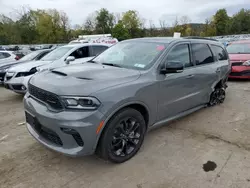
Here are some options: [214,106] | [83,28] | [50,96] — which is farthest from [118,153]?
[83,28]

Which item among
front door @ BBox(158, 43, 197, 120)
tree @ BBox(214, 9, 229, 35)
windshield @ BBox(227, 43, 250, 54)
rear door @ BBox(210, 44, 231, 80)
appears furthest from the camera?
tree @ BBox(214, 9, 229, 35)

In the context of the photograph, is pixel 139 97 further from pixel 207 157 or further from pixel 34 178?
pixel 34 178

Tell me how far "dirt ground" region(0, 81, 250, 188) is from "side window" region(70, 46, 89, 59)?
136 inches

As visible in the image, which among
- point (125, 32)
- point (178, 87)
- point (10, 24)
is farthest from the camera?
point (125, 32)

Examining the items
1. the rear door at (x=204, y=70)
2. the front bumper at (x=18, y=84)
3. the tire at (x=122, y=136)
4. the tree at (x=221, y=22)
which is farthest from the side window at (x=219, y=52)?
the tree at (x=221, y=22)

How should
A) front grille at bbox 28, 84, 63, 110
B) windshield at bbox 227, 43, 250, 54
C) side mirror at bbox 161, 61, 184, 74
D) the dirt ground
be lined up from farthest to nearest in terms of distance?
windshield at bbox 227, 43, 250, 54 < side mirror at bbox 161, 61, 184, 74 < the dirt ground < front grille at bbox 28, 84, 63, 110

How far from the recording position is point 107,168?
110 inches

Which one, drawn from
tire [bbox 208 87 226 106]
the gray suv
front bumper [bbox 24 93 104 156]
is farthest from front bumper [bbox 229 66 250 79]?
front bumper [bbox 24 93 104 156]

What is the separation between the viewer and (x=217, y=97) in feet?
16.9

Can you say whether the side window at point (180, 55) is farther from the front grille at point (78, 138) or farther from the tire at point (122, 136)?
the front grille at point (78, 138)

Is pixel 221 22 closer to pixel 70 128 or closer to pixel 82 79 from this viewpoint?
pixel 82 79

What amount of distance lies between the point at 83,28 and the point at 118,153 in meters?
55.1

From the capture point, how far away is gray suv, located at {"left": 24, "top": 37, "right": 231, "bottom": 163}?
93.7 inches

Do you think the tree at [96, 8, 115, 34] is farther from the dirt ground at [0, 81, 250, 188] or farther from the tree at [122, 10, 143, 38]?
the dirt ground at [0, 81, 250, 188]
